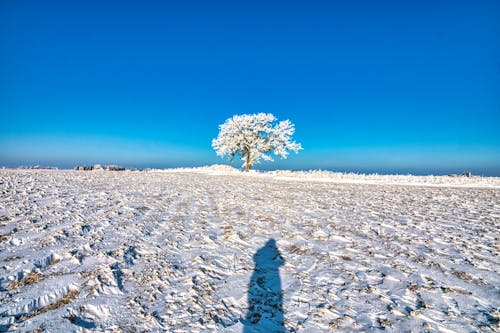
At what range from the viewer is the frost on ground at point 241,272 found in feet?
9.93

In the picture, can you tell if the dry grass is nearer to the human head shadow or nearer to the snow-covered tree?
the human head shadow

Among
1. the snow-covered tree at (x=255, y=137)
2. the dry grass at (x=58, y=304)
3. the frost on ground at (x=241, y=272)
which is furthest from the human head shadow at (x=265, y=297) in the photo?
the snow-covered tree at (x=255, y=137)

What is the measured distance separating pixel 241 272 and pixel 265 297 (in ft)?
2.60

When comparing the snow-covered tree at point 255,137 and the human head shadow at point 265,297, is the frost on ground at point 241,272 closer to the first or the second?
the human head shadow at point 265,297

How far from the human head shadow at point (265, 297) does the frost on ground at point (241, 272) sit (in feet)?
0.06

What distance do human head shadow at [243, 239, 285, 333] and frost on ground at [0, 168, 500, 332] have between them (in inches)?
0.7

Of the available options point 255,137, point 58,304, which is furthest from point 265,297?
point 255,137

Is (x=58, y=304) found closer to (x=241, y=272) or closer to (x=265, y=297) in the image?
(x=241, y=272)

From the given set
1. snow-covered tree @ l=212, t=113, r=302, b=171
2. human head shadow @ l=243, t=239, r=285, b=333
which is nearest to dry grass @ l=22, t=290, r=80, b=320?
human head shadow @ l=243, t=239, r=285, b=333

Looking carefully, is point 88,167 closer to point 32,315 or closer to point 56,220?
point 56,220

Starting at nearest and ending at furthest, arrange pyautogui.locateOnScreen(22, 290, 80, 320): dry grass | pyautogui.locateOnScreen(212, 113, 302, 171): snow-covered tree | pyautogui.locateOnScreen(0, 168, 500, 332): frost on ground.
Answer: pyautogui.locateOnScreen(22, 290, 80, 320): dry grass < pyautogui.locateOnScreen(0, 168, 500, 332): frost on ground < pyautogui.locateOnScreen(212, 113, 302, 171): snow-covered tree

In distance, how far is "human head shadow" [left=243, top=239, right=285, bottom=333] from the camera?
2985 mm

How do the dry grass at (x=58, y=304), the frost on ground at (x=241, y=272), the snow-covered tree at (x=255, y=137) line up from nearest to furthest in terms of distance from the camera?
the dry grass at (x=58, y=304), the frost on ground at (x=241, y=272), the snow-covered tree at (x=255, y=137)

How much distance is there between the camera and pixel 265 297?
11.6 feet
